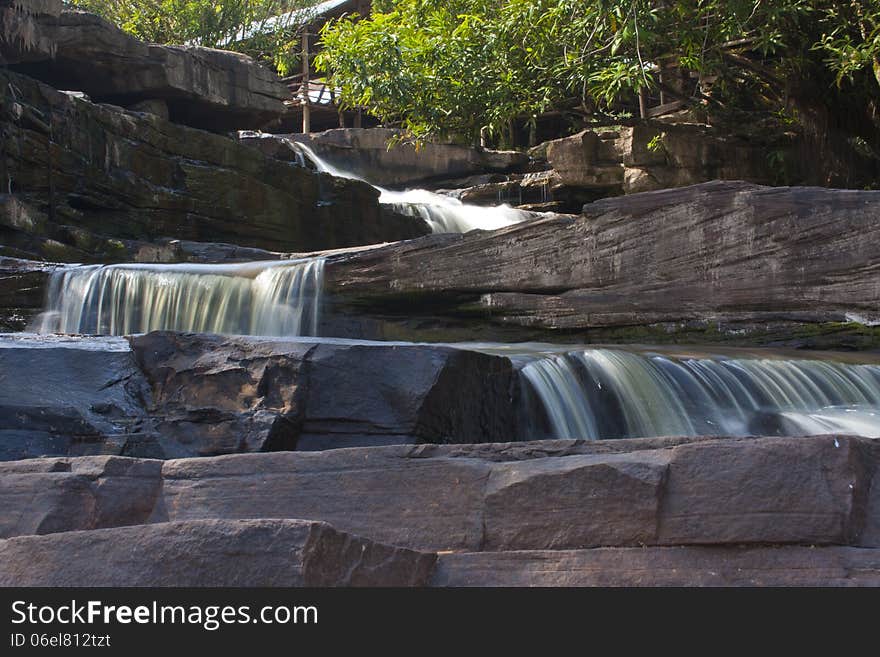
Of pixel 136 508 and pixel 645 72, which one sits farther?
pixel 645 72

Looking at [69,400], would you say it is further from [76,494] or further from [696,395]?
[696,395]

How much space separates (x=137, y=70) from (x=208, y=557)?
1613 centimetres

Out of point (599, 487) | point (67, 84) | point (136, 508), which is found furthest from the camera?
point (67, 84)

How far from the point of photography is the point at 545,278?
1048 centimetres

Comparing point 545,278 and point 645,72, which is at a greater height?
point 645,72

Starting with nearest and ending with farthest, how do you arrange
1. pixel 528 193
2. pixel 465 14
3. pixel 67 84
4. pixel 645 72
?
pixel 645 72 → pixel 465 14 → pixel 67 84 → pixel 528 193

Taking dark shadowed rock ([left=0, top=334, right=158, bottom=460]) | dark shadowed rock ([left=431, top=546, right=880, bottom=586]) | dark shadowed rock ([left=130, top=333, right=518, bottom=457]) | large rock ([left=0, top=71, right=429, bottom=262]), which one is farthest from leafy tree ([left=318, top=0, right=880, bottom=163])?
dark shadowed rock ([left=431, top=546, right=880, bottom=586])

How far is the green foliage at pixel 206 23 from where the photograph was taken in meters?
26.2

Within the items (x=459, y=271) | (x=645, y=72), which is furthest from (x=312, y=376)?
(x=645, y=72)

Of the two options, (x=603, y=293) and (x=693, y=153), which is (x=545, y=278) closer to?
(x=603, y=293)

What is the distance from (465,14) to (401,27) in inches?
40.2

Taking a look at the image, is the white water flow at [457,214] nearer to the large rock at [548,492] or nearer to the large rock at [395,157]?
→ the large rock at [395,157]

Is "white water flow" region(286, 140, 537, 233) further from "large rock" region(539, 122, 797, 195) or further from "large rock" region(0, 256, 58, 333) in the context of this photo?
"large rock" region(0, 256, 58, 333)

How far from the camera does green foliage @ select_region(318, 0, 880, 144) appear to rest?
12891 millimetres
